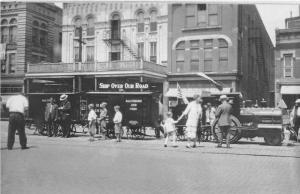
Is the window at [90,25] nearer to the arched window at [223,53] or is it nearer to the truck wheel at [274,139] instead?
the arched window at [223,53]

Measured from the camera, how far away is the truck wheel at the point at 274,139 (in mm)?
13367

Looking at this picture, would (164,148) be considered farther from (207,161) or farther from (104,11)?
(104,11)

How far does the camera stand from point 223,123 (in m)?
12.3

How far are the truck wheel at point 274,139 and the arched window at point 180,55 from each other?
1258 cm

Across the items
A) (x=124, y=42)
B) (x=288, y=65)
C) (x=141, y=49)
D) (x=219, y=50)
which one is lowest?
(x=288, y=65)

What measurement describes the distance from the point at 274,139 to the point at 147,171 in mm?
7156

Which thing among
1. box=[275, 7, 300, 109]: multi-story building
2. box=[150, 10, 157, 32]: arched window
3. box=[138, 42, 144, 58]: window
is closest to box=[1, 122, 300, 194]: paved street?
box=[275, 7, 300, 109]: multi-story building

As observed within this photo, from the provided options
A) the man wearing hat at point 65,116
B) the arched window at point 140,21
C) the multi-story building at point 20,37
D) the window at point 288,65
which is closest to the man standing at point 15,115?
the multi-story building at point 20,37

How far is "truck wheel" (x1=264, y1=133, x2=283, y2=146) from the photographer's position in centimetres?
1337

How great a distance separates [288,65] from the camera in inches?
990

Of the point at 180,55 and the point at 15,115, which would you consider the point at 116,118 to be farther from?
the point at 180,55

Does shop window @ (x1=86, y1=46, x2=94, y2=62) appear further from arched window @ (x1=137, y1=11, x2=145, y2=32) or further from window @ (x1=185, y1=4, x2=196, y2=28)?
window @ (x1=185, y1=4, x2=196, y2=28)

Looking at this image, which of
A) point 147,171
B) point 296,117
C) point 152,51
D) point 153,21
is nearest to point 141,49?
point 152,51

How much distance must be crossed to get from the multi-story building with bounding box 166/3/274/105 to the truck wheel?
10.3 m
